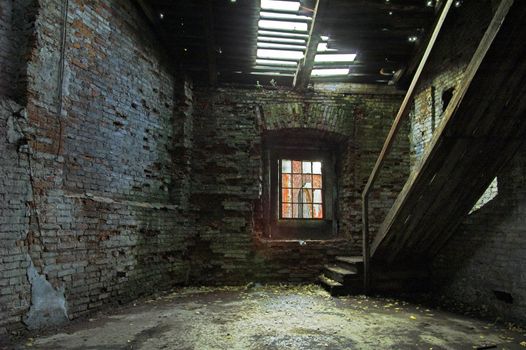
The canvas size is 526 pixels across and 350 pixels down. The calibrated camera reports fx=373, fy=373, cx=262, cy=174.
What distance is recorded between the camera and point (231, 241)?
6.66 m

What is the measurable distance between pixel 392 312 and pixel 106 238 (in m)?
3.76

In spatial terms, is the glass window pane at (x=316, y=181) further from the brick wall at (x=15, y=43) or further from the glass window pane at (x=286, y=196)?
the brick wall at (x=15, y=43)

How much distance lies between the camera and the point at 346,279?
5.78 m

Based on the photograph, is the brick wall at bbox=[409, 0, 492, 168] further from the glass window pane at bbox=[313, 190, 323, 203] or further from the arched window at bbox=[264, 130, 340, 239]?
the glass window pane at bbox=[313, 190, 323, 203]

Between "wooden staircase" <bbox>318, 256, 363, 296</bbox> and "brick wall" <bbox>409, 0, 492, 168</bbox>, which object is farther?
"wooden staircase" <bbox>318, 256, 363, 296</bbox>

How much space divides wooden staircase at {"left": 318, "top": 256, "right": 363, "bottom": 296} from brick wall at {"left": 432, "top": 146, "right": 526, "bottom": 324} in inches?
50.2

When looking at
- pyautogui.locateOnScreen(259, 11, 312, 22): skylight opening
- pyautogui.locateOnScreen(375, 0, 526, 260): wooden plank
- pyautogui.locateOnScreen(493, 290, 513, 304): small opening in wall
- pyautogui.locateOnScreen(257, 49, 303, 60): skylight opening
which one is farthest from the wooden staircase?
pyautogui.locateOnScreen(259, 11, 312, 22): skylight opening

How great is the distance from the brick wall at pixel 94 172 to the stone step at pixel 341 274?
2.49m

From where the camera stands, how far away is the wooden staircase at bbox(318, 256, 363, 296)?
5719mm

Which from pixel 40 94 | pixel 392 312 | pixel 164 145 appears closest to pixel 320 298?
pixel 392 312

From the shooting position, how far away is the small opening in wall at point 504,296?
4.43 metres

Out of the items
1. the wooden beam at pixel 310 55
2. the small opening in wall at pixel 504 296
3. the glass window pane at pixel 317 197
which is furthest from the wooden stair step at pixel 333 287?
the wooden beam at pixel 310 55

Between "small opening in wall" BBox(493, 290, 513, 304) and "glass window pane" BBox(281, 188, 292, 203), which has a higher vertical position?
"glass window pane" BBox(281, 188, 292, 203)

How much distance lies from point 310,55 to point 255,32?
1025mm
